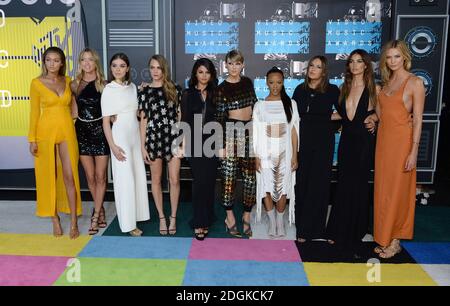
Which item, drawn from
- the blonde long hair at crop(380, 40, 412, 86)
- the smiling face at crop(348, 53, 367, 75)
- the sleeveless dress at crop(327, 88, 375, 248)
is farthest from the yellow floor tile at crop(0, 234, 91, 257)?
the blonde long hair at crop(380, 40, 412, 86)

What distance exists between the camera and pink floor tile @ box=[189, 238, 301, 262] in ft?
10.4

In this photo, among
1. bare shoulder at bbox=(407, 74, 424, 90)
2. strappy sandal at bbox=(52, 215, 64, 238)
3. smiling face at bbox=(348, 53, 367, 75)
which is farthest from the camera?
strappy sandal at bbox=(52, 215, 64, 238)

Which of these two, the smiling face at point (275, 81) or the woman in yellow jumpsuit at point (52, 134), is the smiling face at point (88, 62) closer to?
the woman in yellow jumpsuit at point (52, 134)

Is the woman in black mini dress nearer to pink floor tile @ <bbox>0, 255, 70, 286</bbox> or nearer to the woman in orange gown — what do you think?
pink floor tile @ <bbox>0, 255, 70, 286</bbox>

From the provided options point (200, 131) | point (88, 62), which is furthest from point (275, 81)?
point (88, 62)

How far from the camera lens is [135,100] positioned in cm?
352

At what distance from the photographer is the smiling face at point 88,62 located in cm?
348

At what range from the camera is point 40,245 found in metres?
3.42

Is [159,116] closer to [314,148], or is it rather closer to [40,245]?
[314,148]

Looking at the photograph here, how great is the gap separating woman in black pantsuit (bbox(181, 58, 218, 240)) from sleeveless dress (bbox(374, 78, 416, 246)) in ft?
4.25

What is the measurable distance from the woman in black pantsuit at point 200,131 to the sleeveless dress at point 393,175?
1.29 metres

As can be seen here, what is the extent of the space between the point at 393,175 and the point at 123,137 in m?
2.11

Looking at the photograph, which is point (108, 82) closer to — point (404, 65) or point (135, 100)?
point (135, 100)

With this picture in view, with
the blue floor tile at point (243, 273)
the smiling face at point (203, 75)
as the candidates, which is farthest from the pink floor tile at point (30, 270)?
the smiling face at point (203, 75)
